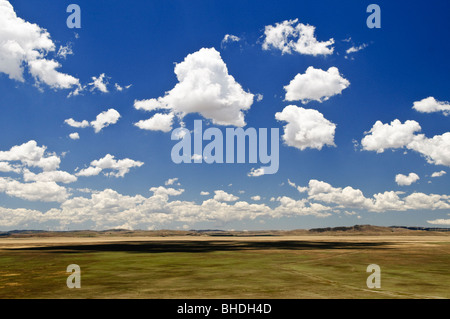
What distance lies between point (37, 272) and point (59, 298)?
16.8 metres

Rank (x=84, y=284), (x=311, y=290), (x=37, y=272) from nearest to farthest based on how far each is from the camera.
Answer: (x=311, y=290)
(x=84, y=284)
(x=37, y=272)

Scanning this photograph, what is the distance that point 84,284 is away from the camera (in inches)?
1125

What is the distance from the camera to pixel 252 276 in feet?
108
